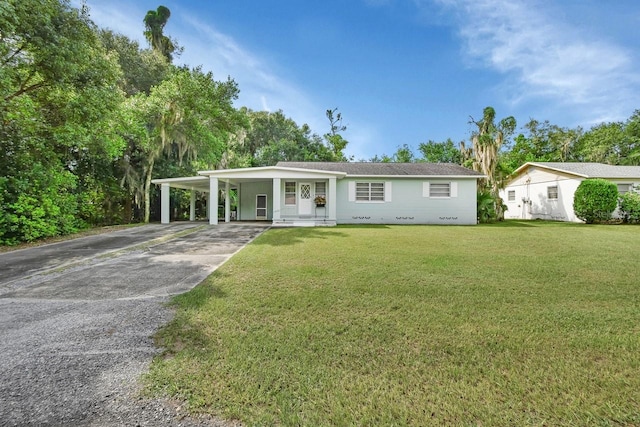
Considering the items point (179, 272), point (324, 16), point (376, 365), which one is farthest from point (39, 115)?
point (376, 365)

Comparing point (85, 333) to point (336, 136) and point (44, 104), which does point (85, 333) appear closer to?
point (44, 104)

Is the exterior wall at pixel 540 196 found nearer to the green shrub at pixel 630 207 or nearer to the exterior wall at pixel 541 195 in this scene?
the exterior wall at pixel 541 195

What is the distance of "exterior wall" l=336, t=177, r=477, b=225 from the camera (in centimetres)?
1502

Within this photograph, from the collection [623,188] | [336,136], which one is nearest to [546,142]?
[623,188]

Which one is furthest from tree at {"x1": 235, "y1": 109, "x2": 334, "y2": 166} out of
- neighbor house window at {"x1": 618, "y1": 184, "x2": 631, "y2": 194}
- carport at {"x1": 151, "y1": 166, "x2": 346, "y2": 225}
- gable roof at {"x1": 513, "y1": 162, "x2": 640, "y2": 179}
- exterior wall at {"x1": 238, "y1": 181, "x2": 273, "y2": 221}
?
neighbor house window at {"x1": 618, "y1": 184, "x2": 631, "y2": 194}

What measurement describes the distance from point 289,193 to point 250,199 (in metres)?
3.12

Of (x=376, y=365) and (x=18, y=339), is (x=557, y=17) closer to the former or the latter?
(x=376, y=365)

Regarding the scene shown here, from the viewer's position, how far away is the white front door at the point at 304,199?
1497 cm

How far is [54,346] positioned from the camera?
2.62m

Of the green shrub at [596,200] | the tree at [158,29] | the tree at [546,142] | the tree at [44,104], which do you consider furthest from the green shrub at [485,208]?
the tree at [158,29]

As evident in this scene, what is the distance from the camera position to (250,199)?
17031mm

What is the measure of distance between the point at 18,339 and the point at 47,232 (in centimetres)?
849

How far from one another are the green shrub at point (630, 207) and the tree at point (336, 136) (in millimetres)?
21720

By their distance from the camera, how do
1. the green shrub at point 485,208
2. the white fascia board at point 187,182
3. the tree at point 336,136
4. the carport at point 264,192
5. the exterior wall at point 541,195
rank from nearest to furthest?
the carport at point 264,192 → the white fascia board at point 187,182 → the green shrub at point 485,208 → the exterior wall at point 541,195 → the tree at point 336,136
